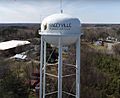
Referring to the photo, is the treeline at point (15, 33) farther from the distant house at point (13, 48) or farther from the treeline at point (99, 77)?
the treeline at point (99, 77)

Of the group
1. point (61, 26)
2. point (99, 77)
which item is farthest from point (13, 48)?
point (61, 26)

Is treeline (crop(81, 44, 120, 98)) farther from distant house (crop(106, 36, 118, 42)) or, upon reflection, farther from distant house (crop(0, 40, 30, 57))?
distant house (crop(106, 36, 118, 42))

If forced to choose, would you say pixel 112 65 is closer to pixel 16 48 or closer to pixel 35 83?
pixel 35 83

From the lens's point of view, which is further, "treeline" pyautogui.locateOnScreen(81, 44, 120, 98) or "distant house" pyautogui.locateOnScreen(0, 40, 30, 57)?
"distant house" pyautogui.locateOnScreen(0, 40, 30, 57)

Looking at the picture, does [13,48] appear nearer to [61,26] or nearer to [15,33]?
[15,33]

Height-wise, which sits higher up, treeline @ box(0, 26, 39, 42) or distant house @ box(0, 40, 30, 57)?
treeline @ box(0, 26, 39, 42)

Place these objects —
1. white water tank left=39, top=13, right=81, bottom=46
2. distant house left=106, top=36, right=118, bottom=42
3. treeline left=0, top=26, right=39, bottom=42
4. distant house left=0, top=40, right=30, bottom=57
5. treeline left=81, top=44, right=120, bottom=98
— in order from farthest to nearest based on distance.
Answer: distant house left=106, top=36, right=118, bottom=42
treeline left=0, top=26, right=39, bottom=42
distant house left=0, top=40, right=30, bottom=57
treeline left=81, top=44, right=120, bottom=98
white water tank left=39, top=13, right=81, bottom=46

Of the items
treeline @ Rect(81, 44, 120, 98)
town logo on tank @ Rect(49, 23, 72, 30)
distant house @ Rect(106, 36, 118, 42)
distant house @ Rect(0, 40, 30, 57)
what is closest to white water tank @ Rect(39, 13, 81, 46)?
town logo on tank @ Rect(49, 23, 72, 30)

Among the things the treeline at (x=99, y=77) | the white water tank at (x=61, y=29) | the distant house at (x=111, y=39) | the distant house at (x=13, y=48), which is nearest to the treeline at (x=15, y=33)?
the distant house at (x=13, y=48)

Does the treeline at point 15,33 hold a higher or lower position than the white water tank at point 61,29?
lower
